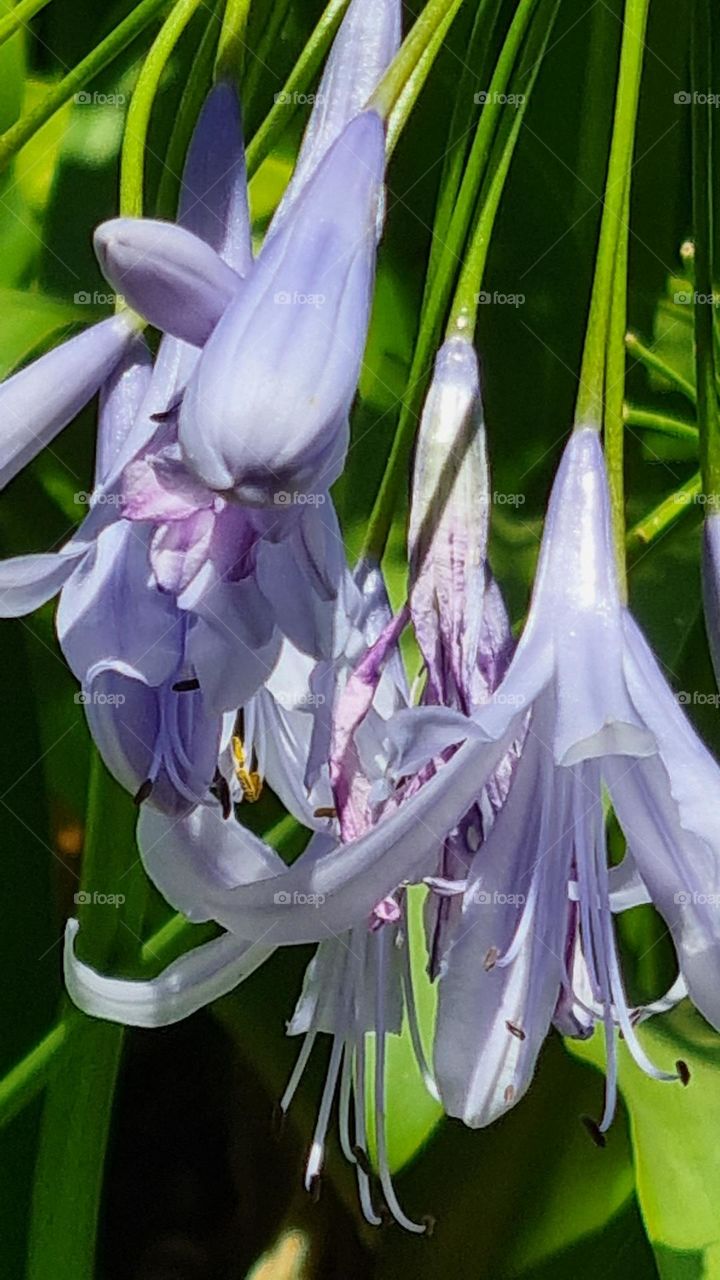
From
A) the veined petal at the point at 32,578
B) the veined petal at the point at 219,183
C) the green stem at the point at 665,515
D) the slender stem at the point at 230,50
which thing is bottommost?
the green stem at the point at 665,515

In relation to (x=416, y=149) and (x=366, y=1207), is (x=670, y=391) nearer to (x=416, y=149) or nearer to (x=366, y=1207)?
(x=416, y=149)

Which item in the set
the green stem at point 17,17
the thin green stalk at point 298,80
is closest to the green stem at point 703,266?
the thin green stalk at point 298,80

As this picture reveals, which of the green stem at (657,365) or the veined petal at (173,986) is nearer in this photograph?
the veined petal at (173,986)

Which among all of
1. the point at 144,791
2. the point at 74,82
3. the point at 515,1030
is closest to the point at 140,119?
the point at 74,82

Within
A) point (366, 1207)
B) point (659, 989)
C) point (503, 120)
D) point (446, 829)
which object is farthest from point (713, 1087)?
point (503, 120)

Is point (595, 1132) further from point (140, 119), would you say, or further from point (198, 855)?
point (140, 119)

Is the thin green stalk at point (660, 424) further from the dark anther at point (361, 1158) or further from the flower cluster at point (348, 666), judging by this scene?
the dark anther at point (361, 1158)
